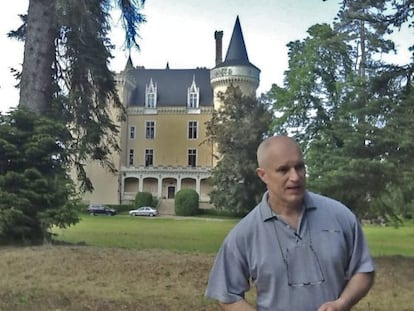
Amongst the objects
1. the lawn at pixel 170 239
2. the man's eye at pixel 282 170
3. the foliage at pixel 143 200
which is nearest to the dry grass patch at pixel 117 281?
the lawn at pixel 170 239

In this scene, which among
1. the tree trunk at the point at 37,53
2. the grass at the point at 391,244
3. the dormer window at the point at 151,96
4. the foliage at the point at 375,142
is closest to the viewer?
the foliage at the point at 375,142

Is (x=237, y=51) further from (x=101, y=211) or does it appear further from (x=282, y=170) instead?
(x=282, y=170)

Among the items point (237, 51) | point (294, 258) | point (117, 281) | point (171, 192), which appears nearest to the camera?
point (294, 258)

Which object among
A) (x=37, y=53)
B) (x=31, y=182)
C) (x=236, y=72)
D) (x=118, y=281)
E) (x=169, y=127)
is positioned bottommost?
(x=118, y=281)

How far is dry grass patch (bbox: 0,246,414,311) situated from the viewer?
6.01 m

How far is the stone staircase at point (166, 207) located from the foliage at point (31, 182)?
40344 mm

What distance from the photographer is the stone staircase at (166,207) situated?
52906 millimetres

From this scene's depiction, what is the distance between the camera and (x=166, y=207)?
180 ft

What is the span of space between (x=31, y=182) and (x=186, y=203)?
38970 mm

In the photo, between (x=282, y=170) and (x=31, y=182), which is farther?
(x=31, y=182)

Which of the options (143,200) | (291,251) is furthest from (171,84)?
(291,251)

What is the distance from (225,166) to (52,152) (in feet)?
113

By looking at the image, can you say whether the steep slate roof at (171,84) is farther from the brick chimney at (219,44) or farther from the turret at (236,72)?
the turret at (236,72)

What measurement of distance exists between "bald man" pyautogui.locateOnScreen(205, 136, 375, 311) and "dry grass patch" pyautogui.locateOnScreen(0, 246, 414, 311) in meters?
3.86
